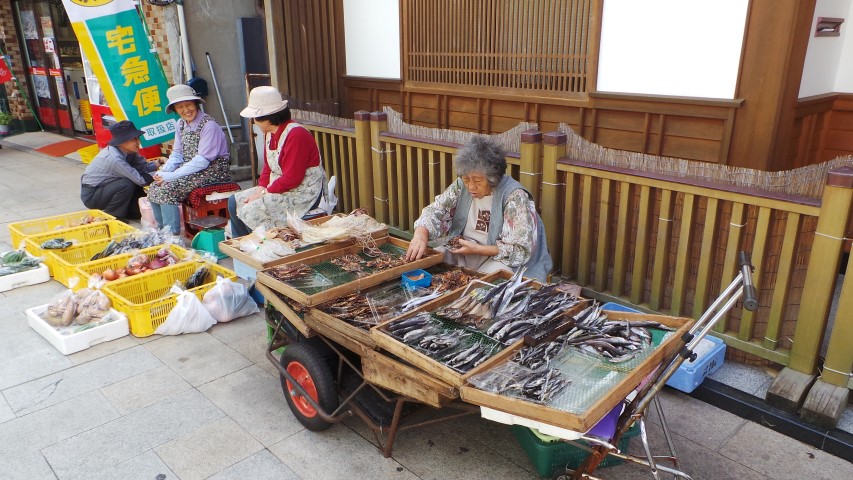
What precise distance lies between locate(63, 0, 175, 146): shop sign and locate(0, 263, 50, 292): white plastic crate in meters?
3.04

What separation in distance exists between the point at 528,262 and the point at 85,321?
3.80m

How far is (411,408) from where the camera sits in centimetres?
354

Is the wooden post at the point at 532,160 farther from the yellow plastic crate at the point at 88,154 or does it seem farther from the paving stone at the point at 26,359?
the yellow plastic crate at the point at 88,154

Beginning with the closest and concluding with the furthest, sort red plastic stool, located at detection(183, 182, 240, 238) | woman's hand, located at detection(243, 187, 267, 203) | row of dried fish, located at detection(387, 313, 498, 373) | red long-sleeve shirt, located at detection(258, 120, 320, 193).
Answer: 1. row of dried fish, located at detection(387, 313, 498, 373)
2. red long-sleeve shirt, located at detection(258, 120, 320, 193)
3. woman's hand, located at detection(243, 187, 267, 203)
4. red plastic stool, located at detection(183, 182, 240, 238)

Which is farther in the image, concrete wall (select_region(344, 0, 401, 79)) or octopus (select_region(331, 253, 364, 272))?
concrete wall (select_region(344, 0, 401, 79))

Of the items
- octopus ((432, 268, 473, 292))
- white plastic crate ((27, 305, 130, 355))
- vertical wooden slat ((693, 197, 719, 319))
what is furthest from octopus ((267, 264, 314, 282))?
vertical wooden slat ((693, 197, 719, 319))

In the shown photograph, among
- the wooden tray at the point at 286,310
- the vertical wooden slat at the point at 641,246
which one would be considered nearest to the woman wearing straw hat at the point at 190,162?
the wooden tray at the point at 286,310

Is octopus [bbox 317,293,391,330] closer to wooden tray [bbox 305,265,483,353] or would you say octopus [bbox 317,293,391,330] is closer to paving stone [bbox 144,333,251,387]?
wooden tray [bbox 305,265,483,353]

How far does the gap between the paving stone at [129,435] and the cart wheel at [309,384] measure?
565mm

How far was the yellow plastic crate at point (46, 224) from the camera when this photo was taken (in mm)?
6961

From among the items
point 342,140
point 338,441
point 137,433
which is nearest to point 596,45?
point 342,140

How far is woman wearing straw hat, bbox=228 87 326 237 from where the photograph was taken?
5.63m

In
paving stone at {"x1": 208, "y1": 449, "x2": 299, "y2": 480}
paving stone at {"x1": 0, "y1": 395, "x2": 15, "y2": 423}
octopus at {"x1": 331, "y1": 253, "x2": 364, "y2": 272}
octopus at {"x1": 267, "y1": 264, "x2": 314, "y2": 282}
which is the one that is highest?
octopus at {"x1": 267, "y1": 264, "x2": 314, "y2": 282}

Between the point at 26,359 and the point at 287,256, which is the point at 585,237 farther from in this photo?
the point at 26,359
